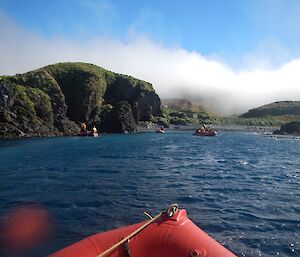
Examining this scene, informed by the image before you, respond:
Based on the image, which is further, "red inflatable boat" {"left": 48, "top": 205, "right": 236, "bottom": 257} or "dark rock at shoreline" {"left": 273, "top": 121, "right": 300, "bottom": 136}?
"dark rock at shoreline" {"left": 273, "top": 121, "right": 300, "bottom": 136}

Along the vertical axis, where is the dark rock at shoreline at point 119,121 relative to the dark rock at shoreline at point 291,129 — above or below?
above

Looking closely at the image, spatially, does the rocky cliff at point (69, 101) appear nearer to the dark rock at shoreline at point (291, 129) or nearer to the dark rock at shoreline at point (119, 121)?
the dark rock at shoreline at point (119, 121)

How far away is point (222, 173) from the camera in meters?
36.2

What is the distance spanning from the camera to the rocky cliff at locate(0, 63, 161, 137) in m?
99.4

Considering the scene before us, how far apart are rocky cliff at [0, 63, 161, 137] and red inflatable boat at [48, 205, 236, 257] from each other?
269ft

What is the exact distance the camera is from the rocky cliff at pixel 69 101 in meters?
99.4

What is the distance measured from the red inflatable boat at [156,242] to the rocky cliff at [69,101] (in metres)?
82.1

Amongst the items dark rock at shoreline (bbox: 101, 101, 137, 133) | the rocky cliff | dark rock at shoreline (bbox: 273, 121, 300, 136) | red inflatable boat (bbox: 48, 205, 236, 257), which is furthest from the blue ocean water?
dark rock at shoreline (bbox: 273, 121, 300, 136)

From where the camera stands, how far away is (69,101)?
5576 inches

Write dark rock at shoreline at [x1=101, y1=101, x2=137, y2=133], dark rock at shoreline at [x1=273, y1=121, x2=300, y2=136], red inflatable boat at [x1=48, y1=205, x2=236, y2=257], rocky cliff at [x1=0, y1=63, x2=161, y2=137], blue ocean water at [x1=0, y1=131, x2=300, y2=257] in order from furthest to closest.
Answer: dark rock at shoreline at [x1=273, y1=121, x2=300, y2=136], dark rock at shoreline at [x1=101, y1=101, x2=137, y2=133], rocky cliff at [x1=0, y1=63, x2=161, y2=137], blue ocean water at [x1=0, y1=131, x2=300, y2=257], red inflatable boat at [x1=48, y1=205, x2=236, y2=257]

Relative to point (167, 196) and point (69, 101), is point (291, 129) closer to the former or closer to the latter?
point (69, 101)

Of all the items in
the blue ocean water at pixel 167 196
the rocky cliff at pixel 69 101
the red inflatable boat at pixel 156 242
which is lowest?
the blue ocean water at pixel 167 196

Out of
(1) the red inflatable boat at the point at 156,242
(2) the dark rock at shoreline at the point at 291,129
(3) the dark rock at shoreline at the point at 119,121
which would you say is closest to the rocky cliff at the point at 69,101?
(3) the dark rock at shoreline at the point at 119,121

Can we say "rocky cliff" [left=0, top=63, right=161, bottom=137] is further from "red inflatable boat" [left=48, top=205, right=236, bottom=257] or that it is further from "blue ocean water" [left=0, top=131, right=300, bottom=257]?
"red inflatable boat" [left=48, top=205, right=236, bottom=257]
